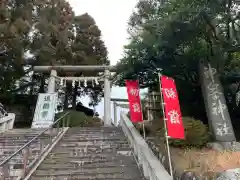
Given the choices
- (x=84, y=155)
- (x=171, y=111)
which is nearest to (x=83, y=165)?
(x=84, y=155)

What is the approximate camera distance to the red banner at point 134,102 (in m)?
9.47

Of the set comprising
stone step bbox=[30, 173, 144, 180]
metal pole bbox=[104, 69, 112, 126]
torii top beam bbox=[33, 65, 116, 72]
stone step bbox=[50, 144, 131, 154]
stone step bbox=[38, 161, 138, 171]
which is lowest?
stone step bbox=[30, 173, 144, 180]

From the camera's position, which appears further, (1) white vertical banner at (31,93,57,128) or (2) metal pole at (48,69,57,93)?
(2) metal pole at (48,69,57,93)

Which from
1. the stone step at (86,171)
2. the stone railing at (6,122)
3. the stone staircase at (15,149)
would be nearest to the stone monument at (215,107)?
the stone step at (86,171)

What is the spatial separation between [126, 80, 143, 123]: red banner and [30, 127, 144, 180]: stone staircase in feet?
3.17

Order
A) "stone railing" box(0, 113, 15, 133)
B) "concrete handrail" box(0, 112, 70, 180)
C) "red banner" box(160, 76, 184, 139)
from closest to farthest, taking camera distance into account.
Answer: "concrete handrail" box(0, 112, 70, 180) → "red banner" box(160, 76, 184, 139) → "stone railing" box(0, 113, 15, 133)

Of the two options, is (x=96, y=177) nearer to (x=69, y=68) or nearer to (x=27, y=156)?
(x=27, y=156)

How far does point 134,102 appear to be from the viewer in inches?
377

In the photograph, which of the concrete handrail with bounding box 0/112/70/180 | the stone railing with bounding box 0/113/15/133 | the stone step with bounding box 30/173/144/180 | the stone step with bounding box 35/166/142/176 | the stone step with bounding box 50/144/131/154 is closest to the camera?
Result: the concrete handrail with bounding box 0/112/70/180

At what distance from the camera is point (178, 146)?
26.5 ft

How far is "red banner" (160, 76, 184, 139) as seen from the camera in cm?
618

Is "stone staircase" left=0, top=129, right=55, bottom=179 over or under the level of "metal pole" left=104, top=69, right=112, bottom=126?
under

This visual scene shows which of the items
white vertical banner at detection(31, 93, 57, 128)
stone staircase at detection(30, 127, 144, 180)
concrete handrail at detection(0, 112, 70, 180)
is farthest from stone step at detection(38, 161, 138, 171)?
white vertical banner at detection(31, 93, 57, 128)

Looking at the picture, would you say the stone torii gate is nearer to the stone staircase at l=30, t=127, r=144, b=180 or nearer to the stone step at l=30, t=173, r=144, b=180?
the stone staircase at l=30, t=127, r=144, b=180
